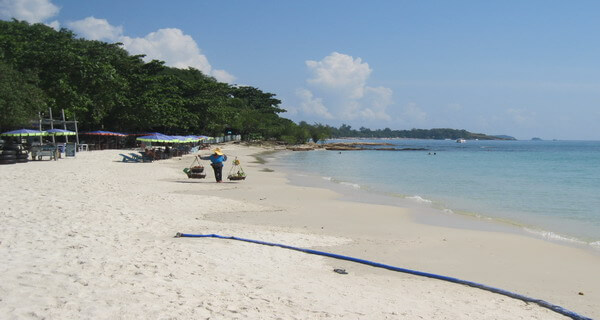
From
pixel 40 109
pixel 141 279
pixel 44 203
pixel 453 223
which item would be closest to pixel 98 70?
pixel 40 109

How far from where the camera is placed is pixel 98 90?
133 feet

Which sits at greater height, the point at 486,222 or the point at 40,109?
the point at 40,109

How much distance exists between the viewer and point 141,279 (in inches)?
237

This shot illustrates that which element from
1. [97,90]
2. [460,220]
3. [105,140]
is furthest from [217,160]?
[105,140]

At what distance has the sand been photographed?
17.7 ft

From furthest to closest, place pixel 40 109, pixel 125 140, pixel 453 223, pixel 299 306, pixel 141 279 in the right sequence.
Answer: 1. pixel 125 140
2. pixel 40 109
3. pixel 453 223
4. pixel 141 279
5. pixel 299 306

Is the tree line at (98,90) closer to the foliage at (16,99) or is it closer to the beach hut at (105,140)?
the foliage at (16,99)

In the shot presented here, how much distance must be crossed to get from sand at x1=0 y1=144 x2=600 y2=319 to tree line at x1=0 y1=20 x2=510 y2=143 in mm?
20319

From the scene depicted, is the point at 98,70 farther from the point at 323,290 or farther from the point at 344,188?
the point at 323,290

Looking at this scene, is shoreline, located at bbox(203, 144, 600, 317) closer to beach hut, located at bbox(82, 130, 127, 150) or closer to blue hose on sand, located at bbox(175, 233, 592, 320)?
blue hose on sand, located at bbox(175, 233, 592, 320)

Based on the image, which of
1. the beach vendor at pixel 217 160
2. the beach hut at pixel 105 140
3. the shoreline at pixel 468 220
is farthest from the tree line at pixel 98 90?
the shoreline at pixel 468 220

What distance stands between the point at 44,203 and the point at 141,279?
6860 millimetres

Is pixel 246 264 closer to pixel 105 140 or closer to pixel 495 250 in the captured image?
pixel 495 250

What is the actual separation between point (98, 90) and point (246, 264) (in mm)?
37951
